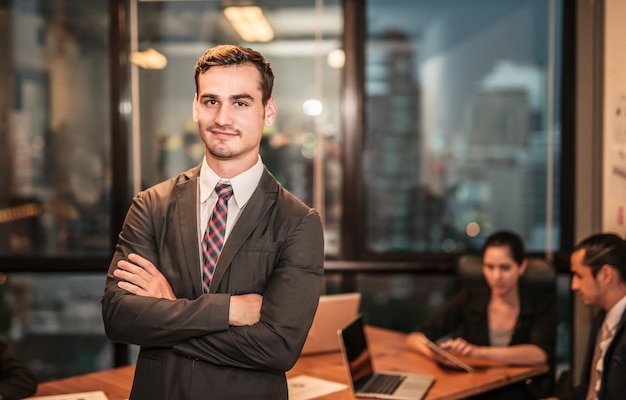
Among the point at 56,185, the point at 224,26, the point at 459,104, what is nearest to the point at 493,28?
the point at 459,104

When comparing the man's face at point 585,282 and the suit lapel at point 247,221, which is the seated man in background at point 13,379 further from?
the man's face at point 585,282

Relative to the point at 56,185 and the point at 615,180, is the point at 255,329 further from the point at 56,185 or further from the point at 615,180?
the point at 56,185

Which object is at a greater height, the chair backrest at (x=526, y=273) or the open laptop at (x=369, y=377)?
the chair backrest at (x=526, y=273)

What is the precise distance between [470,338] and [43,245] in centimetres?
276

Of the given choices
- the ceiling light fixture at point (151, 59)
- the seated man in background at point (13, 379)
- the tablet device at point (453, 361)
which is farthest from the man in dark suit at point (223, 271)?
the ceiling light fixture at point (151, 59)

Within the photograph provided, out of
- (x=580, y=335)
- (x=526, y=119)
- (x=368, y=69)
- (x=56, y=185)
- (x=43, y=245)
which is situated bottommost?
(x=580, y=335)

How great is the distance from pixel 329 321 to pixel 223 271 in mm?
1343

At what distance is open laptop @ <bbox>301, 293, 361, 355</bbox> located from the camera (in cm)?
321

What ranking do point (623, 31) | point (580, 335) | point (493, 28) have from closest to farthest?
point (623, 31) → point (580, 335) → point (493, 28)

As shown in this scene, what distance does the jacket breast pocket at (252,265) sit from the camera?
2025mm

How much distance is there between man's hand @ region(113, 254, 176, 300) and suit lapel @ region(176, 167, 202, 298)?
0.08m

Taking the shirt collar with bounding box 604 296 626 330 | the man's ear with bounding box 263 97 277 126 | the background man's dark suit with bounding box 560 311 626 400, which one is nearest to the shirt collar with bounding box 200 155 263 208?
the man's ear with bounding box 263 97 277 126

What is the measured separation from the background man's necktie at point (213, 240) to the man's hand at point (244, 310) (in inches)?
4.0

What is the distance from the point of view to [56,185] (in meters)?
4.85
